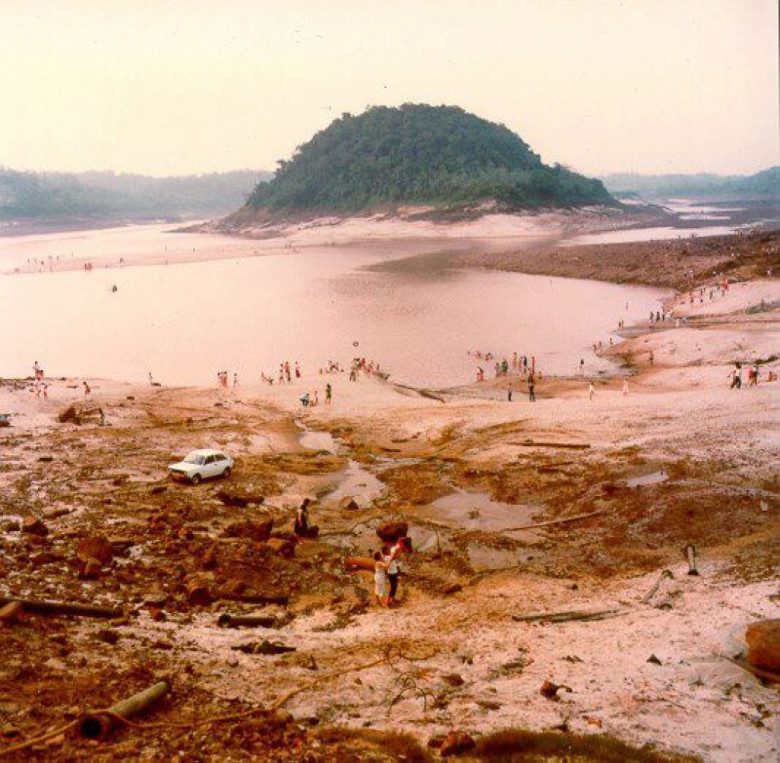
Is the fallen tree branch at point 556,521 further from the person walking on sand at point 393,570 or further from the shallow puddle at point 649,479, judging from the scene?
the person walking on sand at point 393,570

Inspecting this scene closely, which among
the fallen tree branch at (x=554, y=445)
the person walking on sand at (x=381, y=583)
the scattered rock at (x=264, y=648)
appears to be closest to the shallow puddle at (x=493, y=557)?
the person walking on sand at (x=381, y=583)

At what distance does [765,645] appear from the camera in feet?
34.3

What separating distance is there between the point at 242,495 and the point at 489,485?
7146mm

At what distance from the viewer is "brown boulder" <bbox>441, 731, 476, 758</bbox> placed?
8.22m

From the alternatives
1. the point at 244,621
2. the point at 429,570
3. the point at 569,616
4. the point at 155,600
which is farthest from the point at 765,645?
the point at 155,600

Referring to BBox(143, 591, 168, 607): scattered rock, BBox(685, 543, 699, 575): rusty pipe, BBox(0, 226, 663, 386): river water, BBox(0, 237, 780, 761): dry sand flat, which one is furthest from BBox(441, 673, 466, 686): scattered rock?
BBox(0, 226, 663, 386): river water

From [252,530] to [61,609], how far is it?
578 centimetres

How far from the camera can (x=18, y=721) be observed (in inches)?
324

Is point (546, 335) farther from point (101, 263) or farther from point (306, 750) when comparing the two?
point (101, 263)

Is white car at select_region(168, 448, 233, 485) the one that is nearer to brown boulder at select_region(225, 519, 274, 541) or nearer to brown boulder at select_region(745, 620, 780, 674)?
brown boulder at select_region(225, 519, 274, 541)

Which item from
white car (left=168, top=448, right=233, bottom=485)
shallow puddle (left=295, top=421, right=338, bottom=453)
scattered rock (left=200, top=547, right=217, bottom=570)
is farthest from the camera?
shallow puddle (left=295, top=421, right=338, bottom=453)

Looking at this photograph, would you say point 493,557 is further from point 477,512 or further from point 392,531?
point 477,512

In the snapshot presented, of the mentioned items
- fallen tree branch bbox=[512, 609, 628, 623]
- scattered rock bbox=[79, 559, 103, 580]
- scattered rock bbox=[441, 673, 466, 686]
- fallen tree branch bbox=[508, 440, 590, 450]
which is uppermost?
scattered rock bbox=[79, 559, 103, 580]

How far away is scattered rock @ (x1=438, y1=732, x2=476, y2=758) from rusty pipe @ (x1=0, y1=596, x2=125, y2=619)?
6.54 metres
